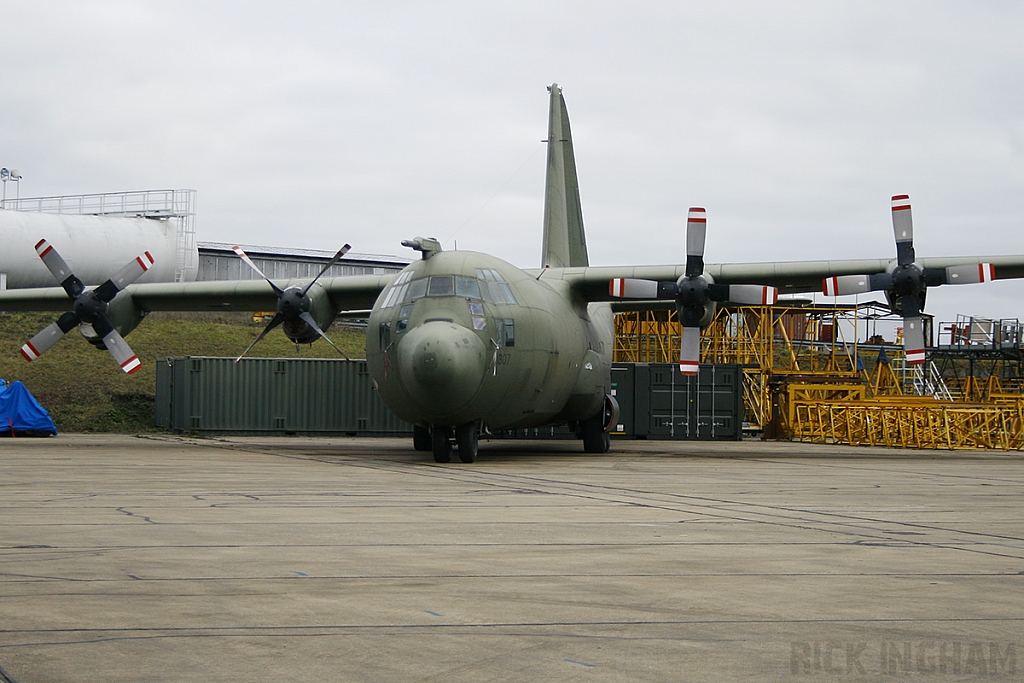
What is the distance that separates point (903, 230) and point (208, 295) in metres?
16.4

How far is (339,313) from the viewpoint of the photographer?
90.8 ft

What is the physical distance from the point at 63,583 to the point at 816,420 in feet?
114

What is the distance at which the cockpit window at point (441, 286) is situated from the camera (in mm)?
19594

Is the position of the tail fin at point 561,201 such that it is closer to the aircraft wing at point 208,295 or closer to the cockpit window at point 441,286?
the aircraft wing at point 208,295

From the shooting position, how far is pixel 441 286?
19.7 meters

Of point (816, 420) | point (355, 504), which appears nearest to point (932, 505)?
point (355, 504)

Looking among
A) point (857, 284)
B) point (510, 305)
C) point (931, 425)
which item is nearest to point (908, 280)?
Answer: point (857, 284)

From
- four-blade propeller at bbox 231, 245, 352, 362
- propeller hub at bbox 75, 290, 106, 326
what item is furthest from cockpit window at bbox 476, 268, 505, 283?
propeller hub at bbox 75, 290, 106, 326

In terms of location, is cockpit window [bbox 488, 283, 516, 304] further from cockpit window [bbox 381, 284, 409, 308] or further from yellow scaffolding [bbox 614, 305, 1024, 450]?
yellow scaffolding [bbox 614, 305, 1024, 450]

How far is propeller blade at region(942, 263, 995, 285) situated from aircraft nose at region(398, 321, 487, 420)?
35.9 feet

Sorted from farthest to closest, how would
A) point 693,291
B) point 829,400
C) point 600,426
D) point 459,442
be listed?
point 829,400 → point 600,426 → point 693,291 → point 459,442

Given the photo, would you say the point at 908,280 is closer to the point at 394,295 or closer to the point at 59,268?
the point at 394,295

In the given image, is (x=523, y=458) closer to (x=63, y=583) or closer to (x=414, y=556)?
(x=414, y=556)

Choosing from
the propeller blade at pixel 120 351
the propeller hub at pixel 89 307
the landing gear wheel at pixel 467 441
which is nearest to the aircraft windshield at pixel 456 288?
the landing gear wheel at pixel 467 441
